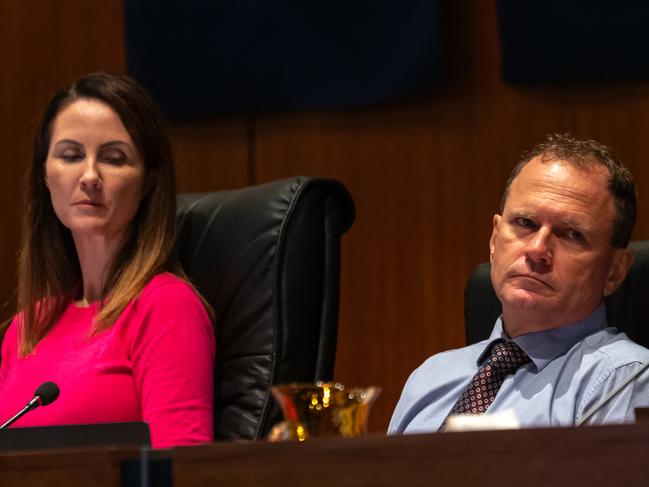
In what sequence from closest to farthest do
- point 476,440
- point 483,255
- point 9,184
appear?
point 476,440, point 483,255, point 9,184

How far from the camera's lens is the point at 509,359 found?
177cm

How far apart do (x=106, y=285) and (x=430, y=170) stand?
83cm

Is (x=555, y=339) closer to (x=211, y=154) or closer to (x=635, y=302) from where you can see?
(x=635, y=302)

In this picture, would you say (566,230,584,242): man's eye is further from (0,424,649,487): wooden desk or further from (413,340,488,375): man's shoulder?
(0,424,649,487): wooden desk

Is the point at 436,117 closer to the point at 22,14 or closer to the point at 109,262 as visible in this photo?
the point at 109,262

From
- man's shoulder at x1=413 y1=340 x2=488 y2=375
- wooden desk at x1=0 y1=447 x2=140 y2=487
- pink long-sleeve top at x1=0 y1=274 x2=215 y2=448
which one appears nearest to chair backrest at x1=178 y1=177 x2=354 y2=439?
pink long-sleeve top at x1=0 y1=274 x2=215 y2=448

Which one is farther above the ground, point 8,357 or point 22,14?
point 22,14

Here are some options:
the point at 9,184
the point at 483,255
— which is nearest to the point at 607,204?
the point at 483,255

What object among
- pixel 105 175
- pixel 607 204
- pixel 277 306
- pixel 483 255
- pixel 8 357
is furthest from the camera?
pixel 483 255

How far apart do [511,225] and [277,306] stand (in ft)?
1.37

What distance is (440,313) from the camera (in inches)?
105

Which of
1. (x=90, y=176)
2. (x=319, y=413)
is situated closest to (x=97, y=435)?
(x=319, y=413)

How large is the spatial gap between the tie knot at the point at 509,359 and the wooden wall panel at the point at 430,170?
838 millimetres

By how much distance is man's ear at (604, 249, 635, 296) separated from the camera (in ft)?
5.88
